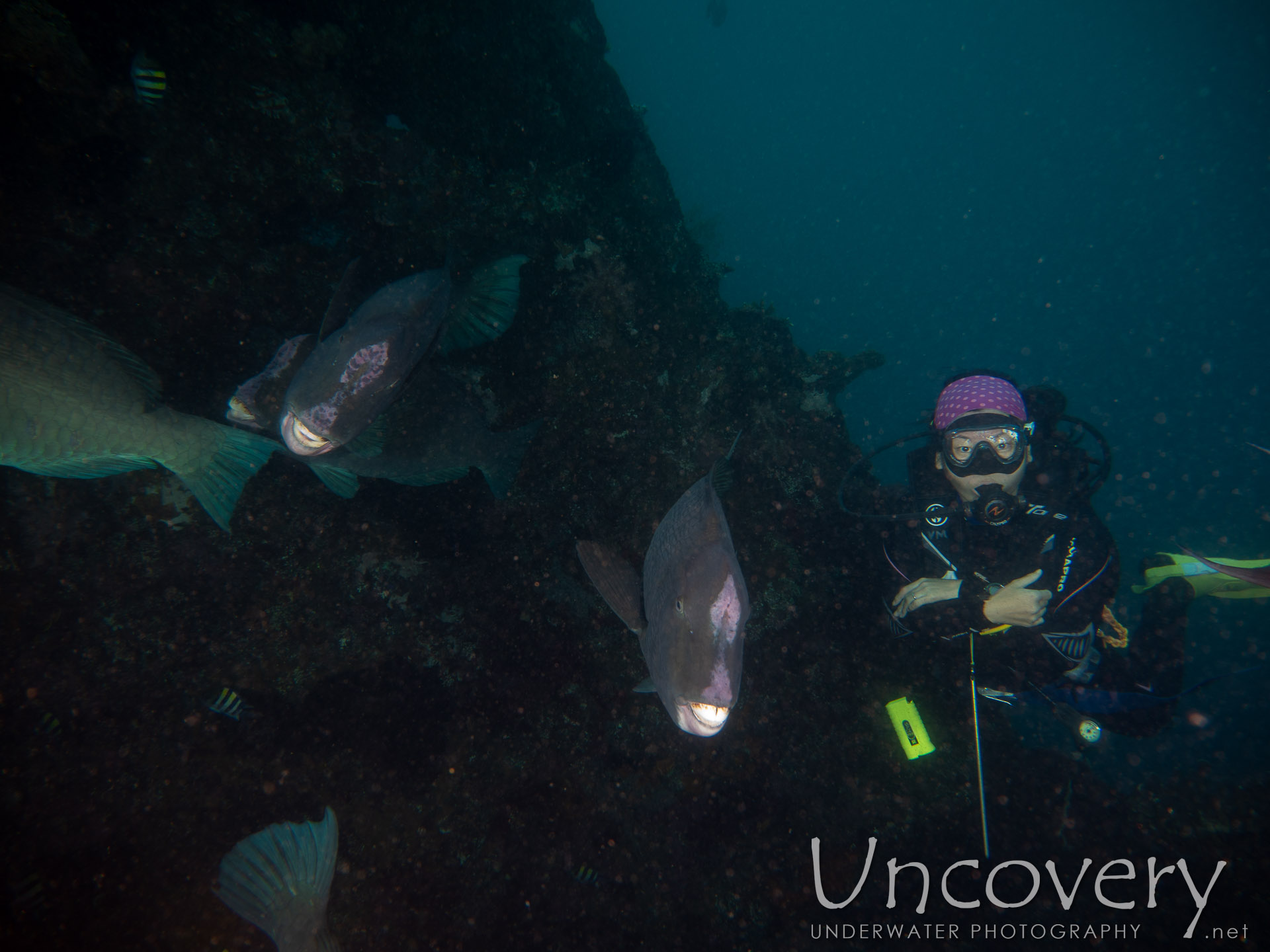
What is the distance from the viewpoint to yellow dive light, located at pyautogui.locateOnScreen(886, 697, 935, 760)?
3.76 meters

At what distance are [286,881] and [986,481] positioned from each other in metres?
5.86

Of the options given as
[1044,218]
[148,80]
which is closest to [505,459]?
[148,80]

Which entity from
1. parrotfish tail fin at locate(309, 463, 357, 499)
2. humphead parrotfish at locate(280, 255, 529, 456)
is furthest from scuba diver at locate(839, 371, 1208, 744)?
parrotfish tail fin at locate(309, 463, 357, 499)

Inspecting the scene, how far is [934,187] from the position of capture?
9562cm

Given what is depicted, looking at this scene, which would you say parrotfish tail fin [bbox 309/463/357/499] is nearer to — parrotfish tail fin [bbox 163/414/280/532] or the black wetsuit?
parrotfish tail fin [bbox 163/414/280/532]

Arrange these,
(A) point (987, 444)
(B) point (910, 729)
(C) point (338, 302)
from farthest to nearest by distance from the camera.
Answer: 1. (A) point (987, 444)
2. (B) point (910, 729)
3. (C) point (338, 302)

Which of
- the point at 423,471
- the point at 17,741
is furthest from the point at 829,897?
the point at 17,741

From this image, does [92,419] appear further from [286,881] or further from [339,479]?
[286,881]

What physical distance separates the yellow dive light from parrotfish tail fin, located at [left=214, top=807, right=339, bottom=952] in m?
4.14

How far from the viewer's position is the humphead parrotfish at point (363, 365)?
2.34 metres

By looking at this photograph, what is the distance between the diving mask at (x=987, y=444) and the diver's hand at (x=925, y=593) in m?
0.99

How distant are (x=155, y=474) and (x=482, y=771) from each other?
3167 mm

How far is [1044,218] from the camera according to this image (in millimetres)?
84250

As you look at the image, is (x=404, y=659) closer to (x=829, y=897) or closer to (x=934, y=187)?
(x=829, y=897)
